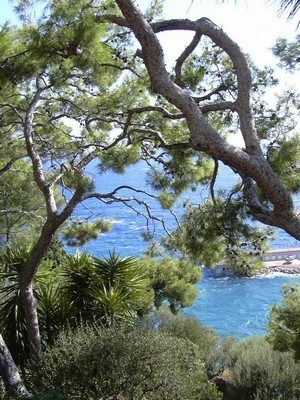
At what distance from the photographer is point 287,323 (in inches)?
283

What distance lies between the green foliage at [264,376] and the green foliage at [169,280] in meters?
1.82

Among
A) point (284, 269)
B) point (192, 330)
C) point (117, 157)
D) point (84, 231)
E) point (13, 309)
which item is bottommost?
point (192, 330)

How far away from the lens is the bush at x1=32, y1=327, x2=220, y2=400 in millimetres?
3709

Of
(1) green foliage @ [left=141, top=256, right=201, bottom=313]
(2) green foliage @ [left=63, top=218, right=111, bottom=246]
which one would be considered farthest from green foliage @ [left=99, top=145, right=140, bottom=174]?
(1) green foliage @ [left=141, top=256, right=201, bottom=313]

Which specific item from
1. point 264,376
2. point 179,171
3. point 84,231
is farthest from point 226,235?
point 264,376

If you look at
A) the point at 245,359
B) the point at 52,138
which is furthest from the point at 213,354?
the point at 52,138

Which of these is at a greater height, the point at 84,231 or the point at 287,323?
the point at 84,231

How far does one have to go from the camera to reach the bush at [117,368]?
3.71 m

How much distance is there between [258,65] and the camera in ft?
12.7

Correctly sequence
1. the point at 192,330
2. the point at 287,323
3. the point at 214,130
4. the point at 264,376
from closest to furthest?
the point at 214,130, the point at 287,323, the point at 264,376, the point at 192,330

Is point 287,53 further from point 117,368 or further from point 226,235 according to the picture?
point 117,368

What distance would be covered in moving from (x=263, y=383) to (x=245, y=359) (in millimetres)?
1012

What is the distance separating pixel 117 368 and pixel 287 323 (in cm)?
418

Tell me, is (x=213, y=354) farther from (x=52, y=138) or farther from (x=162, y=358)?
(x=162, y=358)
